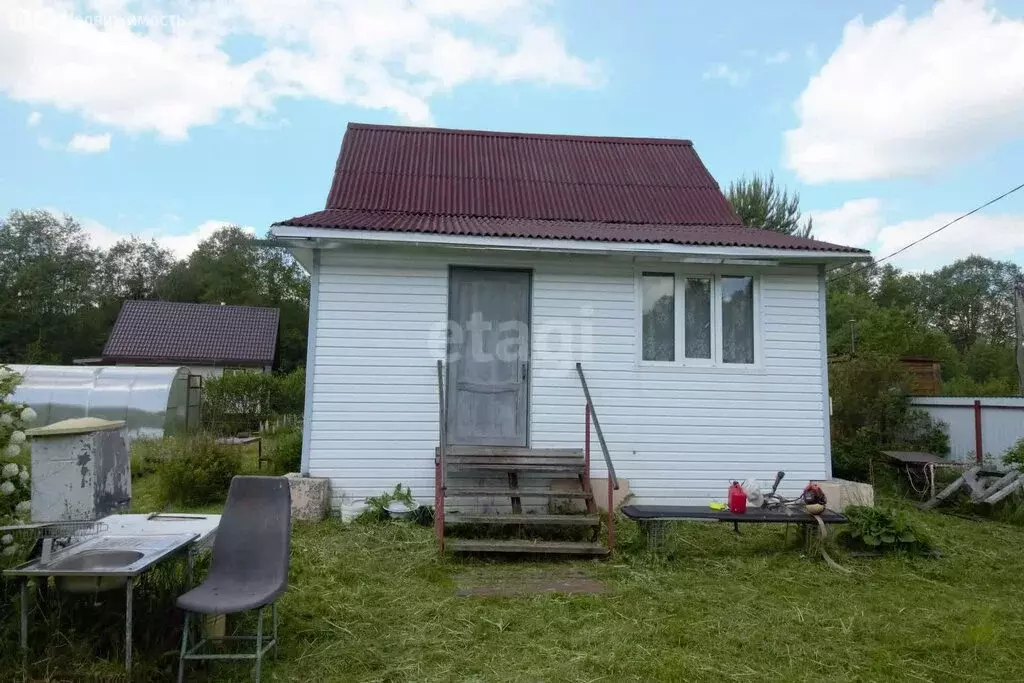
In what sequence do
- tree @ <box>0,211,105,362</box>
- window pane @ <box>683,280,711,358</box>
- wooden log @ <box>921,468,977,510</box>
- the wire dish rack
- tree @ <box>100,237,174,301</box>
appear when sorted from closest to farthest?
the wire dish rack < window pane @ <box>683,280,711,358</box> < wooden log @ <box>921,468,977,510</box> < tree @ <box>0,211,105,362</box> < tree @ <box>100,237,174,301</box>

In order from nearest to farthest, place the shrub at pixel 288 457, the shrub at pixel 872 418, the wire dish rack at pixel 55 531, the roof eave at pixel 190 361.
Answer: the wire dish rack at pixel 55 531 → the shrub at pixel 288 457 → the shrub at pixel 872 418 → the roof eave at pixel 190 361

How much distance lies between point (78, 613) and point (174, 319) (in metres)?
32.9

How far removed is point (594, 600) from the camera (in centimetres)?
497

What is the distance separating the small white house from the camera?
25.6ft

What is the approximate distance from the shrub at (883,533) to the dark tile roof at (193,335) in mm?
30157

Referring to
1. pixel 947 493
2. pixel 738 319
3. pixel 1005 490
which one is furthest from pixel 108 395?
pixel 1005 490

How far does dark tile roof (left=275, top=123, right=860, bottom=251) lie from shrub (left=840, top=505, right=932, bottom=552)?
10.3 feet

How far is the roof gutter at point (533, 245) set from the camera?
7492mm

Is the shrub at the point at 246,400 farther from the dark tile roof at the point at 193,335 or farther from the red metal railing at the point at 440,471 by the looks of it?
the dark tile roof at the point at 193,335

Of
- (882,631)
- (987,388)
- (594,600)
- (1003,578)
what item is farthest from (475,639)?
(987,388)

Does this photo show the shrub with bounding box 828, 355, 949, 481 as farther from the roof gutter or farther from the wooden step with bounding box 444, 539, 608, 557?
the wooden step with bounding box 444, 539, 608, 557

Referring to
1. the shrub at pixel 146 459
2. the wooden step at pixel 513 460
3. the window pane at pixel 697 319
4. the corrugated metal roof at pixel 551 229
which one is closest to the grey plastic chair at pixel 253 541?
the wooden step at pixel 513 460

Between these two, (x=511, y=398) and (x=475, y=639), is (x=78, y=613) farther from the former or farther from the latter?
(x=511, y=398)

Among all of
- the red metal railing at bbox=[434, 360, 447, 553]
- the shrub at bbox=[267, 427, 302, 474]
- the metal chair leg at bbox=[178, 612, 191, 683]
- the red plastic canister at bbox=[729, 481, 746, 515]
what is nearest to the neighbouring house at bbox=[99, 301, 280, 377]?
the shrub at bbox=[267, 427, 302, 474]
